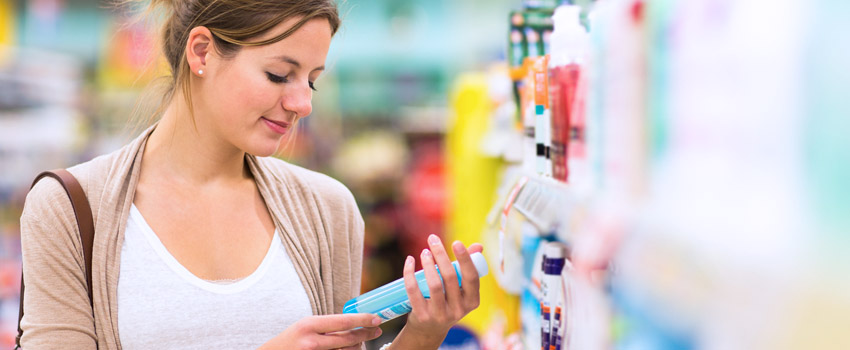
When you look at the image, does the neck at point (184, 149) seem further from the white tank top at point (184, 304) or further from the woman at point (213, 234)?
the white tank top at point (184, 304)

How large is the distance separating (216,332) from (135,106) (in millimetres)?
555

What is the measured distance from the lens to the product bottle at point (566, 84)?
1083 millimetres

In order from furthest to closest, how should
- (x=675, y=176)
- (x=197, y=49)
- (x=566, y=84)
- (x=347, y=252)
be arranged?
(x=347, y=252) → (x=197, y=49) → (x=566, y=84) → (x=675, y=176)

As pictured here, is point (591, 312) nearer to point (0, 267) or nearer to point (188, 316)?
point (188, 316)

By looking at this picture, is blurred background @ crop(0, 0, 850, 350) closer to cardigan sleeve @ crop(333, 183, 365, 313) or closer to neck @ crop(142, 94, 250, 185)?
neck @ crop(142, 94, 250, 185)

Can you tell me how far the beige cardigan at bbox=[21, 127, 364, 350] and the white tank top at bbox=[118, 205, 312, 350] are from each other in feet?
0.09

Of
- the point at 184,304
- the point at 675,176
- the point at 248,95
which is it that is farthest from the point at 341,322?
the point at 675,176

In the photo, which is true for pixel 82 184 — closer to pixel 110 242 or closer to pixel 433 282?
pixel 110 242

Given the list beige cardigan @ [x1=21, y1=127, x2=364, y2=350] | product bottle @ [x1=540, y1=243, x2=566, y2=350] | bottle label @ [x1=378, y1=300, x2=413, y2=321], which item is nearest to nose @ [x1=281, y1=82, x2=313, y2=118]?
beige cardigan @ [x1=21, y1=127, x2=364, y2=350]

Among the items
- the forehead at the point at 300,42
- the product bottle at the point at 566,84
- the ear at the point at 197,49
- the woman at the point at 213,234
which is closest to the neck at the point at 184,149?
the woman at the point at 213,234

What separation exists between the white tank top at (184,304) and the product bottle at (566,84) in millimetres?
612

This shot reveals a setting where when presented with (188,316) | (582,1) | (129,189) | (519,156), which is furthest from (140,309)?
(582,1)

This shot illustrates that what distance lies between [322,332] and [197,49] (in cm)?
58

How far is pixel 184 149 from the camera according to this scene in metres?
1.46
